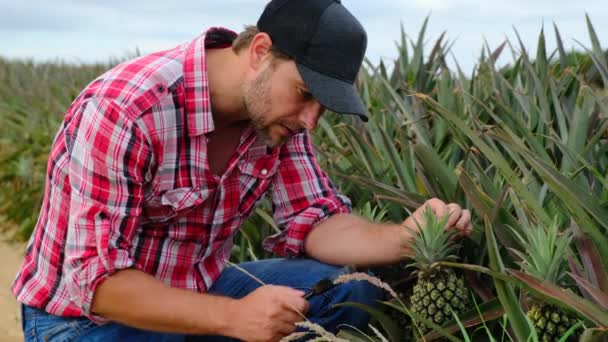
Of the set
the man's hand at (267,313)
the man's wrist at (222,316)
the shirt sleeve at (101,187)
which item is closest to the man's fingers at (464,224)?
the man's hand at (267,313)

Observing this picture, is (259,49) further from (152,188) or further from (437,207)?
(437,207)

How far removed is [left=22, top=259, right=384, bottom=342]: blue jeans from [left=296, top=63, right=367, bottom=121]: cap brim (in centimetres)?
49

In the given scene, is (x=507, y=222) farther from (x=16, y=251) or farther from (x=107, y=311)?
(x=16, y=251)

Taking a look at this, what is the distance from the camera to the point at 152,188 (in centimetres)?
239

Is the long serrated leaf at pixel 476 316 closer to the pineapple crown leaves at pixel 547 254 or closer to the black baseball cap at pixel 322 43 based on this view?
the pineapple crown leaves at pixel 547 254

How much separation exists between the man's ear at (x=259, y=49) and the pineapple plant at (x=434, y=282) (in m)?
0.58

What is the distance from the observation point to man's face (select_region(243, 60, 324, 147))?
7.63 ft

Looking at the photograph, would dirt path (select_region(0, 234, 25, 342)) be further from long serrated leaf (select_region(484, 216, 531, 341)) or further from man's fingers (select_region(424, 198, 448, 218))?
long serrated leaf (select_region(484, 216, 531, 341))

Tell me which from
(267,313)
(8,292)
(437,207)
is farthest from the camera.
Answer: (8,292)

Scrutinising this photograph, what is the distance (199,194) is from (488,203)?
2.42ft

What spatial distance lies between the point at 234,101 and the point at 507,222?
75 centimetres

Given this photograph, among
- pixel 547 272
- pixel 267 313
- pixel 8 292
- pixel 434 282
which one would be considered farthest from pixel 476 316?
pixel 8 292

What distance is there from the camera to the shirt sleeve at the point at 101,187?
87.3 inches

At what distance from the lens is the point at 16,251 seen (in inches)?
205
